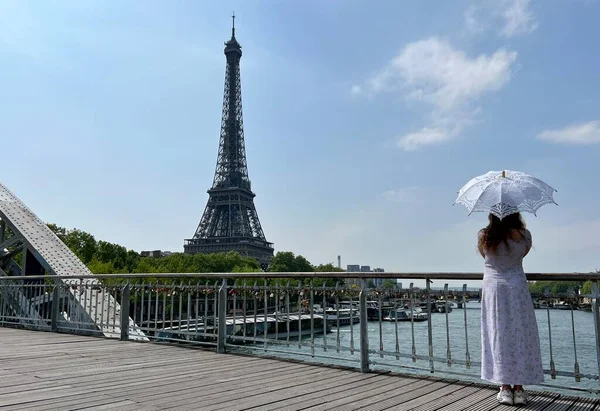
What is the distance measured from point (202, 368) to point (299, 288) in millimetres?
1404

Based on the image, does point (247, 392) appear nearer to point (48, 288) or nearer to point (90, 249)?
point (48, 288)

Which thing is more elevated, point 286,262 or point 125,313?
point 286,262

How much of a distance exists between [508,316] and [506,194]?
965 millimetres

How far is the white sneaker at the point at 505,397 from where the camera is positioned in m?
3.74

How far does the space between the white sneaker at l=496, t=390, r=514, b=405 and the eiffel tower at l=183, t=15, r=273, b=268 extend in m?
68.4

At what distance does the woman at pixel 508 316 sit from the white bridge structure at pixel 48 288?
566cm

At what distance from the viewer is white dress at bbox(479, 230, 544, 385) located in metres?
3.77

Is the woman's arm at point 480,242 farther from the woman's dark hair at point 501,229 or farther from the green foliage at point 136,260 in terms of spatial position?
the green foliage at point 136,260

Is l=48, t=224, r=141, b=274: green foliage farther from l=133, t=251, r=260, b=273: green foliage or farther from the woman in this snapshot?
the woman

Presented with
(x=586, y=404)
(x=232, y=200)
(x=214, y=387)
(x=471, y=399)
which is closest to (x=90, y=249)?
(x=232, y=200)

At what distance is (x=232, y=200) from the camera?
7381 centimetres

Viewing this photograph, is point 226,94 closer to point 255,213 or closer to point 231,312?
point 255,213

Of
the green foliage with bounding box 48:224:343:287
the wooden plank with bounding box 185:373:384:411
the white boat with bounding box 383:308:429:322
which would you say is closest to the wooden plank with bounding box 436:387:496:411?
the white boat with bounding box 383:308:429:322

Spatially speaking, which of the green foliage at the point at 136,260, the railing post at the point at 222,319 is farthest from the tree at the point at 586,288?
the green foliage at the point at 136,260
